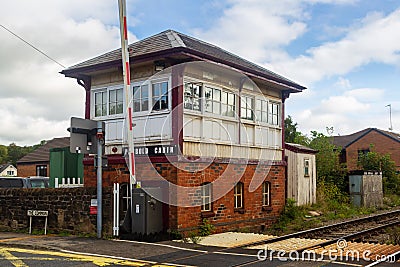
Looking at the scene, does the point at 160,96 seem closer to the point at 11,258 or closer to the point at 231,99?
the point at 231,99

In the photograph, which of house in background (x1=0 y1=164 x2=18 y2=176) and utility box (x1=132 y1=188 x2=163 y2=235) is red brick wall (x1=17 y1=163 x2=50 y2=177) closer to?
house in background (x1=0 y1=164 x2=18 y2=176)

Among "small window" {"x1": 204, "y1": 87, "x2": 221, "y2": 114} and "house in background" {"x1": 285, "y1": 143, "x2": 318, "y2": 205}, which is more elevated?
"small window" {"x1": 204, "y1": 87, "x2": 221, "y2": 114}

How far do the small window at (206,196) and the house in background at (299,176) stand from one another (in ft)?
25.5

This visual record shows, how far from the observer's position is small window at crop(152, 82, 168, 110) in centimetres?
1443

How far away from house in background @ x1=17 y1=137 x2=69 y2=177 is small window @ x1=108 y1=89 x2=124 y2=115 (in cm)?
2999

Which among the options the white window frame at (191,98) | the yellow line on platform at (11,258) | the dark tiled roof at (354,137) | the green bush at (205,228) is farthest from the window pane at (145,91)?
the dark tiled roof at (354,137)

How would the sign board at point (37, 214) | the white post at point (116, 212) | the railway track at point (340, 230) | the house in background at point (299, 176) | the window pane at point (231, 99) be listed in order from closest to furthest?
the white post at point (116, 212) < the railway track at point (340, 230) < the sign board at point (37, 214) < the window pane at point (231, 99) < the house in background at point (299, 176)

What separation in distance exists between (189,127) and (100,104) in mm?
3465

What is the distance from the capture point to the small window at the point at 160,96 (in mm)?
14430

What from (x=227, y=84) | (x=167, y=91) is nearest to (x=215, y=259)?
(x=167, y=91)

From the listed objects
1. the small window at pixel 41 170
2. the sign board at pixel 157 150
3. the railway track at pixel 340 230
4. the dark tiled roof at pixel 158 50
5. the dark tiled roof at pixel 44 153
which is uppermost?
the dark tiled roof at pixel 158 50

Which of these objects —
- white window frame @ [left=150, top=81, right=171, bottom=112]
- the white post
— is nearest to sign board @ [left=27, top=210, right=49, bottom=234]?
the white post

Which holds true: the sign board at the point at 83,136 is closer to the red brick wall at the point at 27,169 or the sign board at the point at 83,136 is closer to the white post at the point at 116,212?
the white post at the point at 116,212

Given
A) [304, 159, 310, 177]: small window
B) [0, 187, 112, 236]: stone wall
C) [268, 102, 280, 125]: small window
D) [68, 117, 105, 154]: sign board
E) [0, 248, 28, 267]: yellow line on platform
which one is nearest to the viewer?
[0, 248, 28, 267]: yellow line on platform
